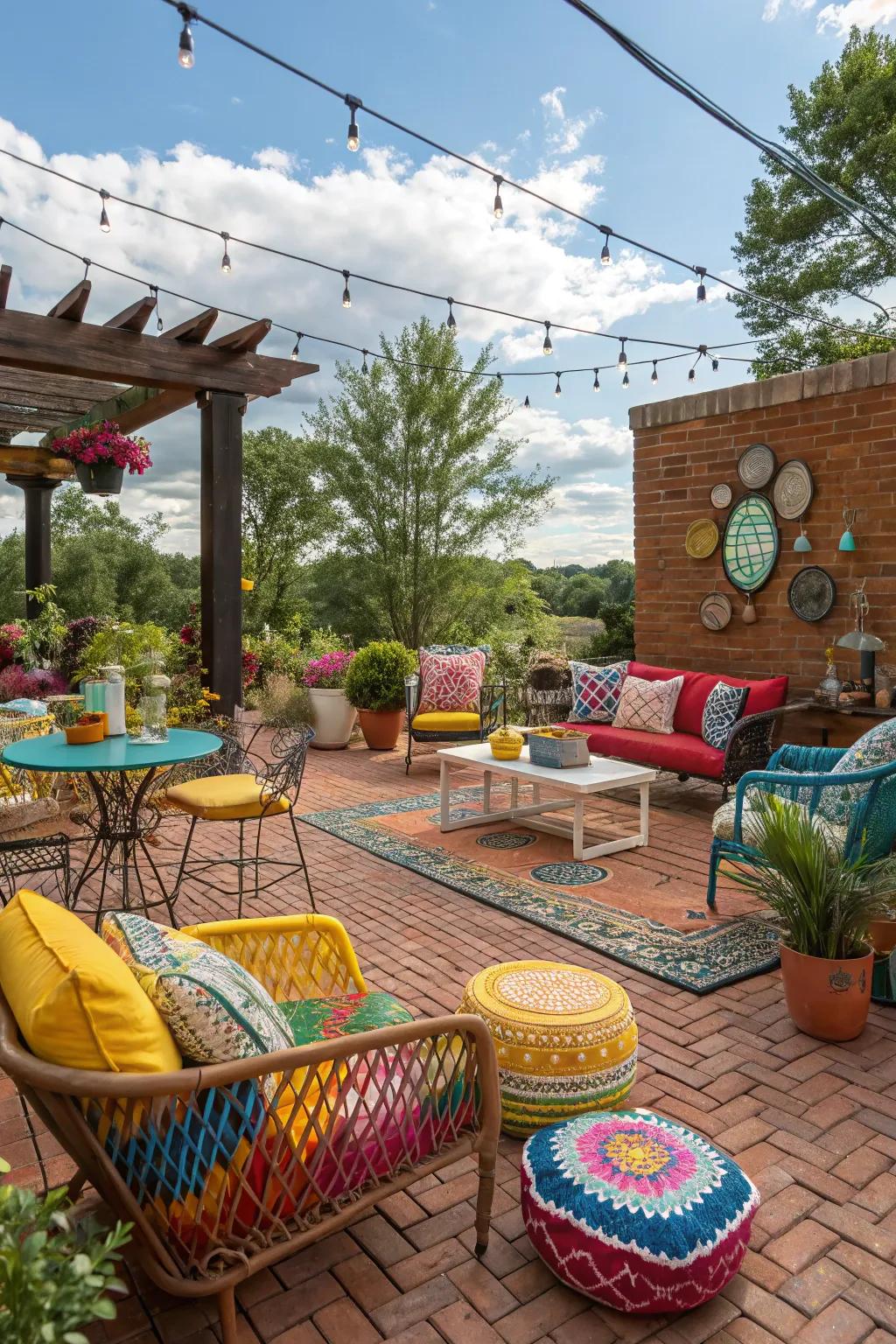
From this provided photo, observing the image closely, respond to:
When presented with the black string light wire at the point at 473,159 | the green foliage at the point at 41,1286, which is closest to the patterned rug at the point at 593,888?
the green foliage at the point at 41,1286

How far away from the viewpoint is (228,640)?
19.8 feet

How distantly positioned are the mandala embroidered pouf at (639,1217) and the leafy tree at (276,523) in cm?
1425

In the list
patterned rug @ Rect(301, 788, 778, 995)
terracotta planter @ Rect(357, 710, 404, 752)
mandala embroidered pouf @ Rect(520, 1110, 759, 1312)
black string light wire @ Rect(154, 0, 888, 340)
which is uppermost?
black string light wire @ Rect(154, 0, 888, 340)

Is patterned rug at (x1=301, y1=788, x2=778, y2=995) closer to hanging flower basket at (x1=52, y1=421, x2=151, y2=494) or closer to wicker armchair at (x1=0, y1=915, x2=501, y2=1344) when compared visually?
wicker armchair at (x1=0, y1=915, x2=501, y2=1344)

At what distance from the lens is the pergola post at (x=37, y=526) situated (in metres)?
8.92

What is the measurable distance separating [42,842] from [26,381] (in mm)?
4251

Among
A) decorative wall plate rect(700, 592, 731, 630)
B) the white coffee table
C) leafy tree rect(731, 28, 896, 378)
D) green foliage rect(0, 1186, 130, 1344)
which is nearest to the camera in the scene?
green foliage rect(0, 1186, 130, 1344)

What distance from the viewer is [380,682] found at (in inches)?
304

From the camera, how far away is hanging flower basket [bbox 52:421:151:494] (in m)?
6.09

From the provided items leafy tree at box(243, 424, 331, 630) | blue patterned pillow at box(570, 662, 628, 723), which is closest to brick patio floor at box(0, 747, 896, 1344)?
blue patterned pillow at box(570, 662, 628, 723)

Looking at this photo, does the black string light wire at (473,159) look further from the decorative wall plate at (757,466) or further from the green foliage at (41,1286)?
the green foliage at (41,1286)

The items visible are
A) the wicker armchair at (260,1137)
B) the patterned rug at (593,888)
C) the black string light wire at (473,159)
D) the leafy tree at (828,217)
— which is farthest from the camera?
the leafy tree at (828,217)

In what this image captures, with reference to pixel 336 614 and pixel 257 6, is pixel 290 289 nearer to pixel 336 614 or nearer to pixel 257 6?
pixel 257 6

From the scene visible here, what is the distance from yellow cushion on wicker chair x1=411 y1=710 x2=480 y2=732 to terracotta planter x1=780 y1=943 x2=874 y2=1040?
404cm
